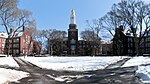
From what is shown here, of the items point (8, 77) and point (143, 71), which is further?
point (143, 71)

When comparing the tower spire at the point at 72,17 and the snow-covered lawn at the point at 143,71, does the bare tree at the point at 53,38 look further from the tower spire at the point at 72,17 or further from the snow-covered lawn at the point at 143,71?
the snow-covered lawn at the point at 143,71

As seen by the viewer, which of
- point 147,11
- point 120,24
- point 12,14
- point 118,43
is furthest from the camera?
point 118,43

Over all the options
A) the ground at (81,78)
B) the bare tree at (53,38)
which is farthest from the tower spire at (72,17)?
the ground at (81,78)

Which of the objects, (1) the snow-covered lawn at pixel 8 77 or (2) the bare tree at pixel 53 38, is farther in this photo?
(2) the bare tree at pixel 53 38

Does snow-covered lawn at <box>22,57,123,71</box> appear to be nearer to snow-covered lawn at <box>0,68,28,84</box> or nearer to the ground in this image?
the ground

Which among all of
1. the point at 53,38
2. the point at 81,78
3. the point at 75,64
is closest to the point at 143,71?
the point at 81,78

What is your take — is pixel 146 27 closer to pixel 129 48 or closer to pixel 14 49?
pixel 129 48

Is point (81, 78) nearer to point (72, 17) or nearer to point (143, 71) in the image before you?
point (143, 71)

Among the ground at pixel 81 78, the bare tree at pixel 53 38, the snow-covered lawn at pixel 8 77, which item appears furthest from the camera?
the bare tree at pixel 53 38

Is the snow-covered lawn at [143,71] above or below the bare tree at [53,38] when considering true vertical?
below

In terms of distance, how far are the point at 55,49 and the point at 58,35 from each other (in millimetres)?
6283

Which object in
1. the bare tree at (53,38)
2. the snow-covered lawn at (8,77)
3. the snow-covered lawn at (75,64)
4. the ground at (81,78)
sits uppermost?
the bare tree at (53,38)

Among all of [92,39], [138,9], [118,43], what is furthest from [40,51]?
[138,9]

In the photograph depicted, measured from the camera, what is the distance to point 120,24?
7144 cm
